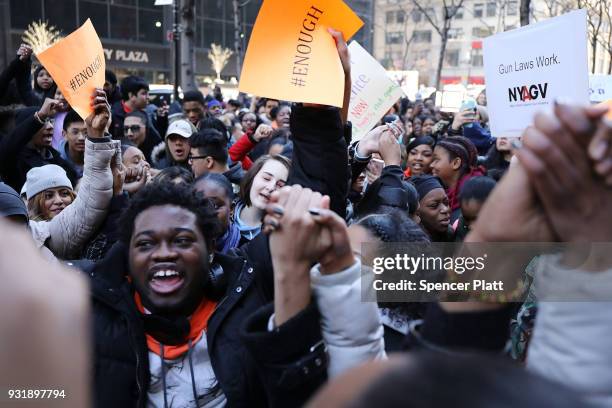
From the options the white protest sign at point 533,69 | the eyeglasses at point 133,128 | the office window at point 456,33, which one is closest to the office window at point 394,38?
the office window at point 456,33

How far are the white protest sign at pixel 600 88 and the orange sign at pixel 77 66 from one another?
6800mm

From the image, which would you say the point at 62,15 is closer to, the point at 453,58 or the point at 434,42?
Answer: the point at 434,42

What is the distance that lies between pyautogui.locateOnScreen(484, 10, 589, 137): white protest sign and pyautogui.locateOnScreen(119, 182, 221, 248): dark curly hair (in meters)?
1.50

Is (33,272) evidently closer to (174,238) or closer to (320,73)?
(174,238)

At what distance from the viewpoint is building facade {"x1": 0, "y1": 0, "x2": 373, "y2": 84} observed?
89.2 feet

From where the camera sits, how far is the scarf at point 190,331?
70.2 inches

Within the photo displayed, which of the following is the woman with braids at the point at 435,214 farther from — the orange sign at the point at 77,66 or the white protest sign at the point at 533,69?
the orange sign at the point at 77,66

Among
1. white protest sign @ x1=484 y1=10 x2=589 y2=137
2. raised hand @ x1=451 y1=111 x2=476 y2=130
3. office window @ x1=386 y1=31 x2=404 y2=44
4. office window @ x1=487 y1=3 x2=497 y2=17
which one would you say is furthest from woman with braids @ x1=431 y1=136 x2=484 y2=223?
office window @ x1=487 y1=3 x2=497 y2=17

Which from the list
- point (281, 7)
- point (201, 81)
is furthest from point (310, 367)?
point (201, 81)

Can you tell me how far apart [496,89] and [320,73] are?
55.7 inches

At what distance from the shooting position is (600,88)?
26.3ft

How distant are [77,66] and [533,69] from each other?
243 centimetres

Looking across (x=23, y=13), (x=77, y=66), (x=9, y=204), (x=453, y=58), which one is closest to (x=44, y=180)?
(x=77, y=66)

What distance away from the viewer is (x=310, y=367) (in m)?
1.35
